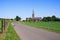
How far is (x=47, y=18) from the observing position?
134 meters

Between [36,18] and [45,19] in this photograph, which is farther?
[36,18]

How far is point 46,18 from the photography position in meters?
135

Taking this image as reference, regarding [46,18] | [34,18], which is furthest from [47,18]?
[34,18]

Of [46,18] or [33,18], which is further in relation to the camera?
[33,18]

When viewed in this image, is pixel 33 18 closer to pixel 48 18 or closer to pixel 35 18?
pixel 35 18

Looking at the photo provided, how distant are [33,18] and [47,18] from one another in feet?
160

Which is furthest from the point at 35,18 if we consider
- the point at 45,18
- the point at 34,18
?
the point at 45,18

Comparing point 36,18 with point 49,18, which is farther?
point 36,18

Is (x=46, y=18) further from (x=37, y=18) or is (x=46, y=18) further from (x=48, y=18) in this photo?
(x=37, y=18)

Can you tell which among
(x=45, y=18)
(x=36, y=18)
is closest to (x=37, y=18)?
(x=36, y=18)

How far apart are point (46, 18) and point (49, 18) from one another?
3.02m

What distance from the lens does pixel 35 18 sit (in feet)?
599

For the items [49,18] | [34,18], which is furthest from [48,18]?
[34,18]

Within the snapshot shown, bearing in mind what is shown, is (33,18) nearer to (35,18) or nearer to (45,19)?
(35,18)
